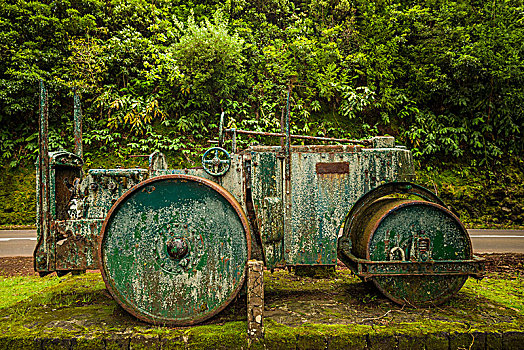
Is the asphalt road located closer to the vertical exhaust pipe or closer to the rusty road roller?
the rusty road roller

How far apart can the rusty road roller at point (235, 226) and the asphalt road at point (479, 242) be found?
5432 mm

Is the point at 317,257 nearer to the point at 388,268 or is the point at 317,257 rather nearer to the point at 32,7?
the point at 388,268

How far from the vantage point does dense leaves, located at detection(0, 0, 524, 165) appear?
10.3m

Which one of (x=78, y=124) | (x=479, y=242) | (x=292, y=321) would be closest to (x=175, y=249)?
(x=292, y=321)

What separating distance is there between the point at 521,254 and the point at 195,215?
7.46 metres

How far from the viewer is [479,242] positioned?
8.00m

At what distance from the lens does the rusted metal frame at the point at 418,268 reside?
2.98m

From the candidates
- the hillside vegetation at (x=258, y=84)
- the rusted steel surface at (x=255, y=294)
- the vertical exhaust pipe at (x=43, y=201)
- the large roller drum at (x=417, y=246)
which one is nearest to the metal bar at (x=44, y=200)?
the vertical exhaust pipe at (x=43, y=201)

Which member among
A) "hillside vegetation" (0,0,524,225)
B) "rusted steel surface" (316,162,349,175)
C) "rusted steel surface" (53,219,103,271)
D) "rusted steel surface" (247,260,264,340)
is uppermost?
"hillside vegetation" (0,0,524,225)

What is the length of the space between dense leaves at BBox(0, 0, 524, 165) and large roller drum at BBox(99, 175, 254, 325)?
743 centimetres

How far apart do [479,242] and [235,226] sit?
7.92m

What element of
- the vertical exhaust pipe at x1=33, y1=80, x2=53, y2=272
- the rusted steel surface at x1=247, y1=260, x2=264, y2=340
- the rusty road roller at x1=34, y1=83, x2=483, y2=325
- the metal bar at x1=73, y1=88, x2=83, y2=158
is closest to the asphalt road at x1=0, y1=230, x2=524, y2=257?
the rusty road roller at x1=34, y1=83, x2=483, y2=325

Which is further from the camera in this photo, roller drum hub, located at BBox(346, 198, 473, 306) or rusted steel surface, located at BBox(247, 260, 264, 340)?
roller drum hub, located at BBox(346, 198, 473, 306)

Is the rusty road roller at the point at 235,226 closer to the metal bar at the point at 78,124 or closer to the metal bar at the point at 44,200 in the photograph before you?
the metal bar at the point at 44,200
